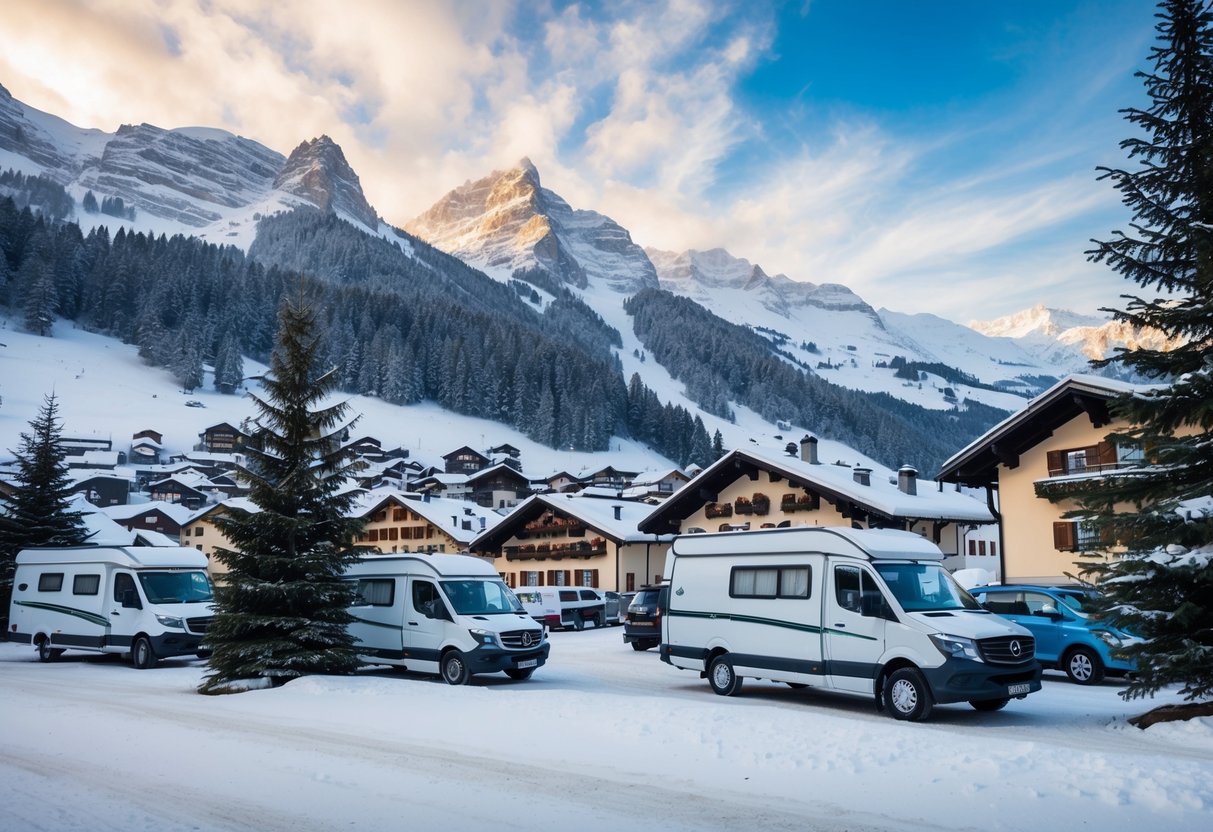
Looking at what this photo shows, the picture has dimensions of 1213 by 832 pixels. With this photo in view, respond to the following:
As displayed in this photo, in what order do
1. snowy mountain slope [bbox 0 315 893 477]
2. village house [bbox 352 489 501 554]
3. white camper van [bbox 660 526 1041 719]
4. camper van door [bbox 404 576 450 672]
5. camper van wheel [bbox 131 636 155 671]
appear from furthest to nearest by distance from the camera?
snowy mountain slope [bbox 0 315 893 477], village house [bbox 352 489 501 554], camper van wheel [bbox 131 636 155 671], camper van door [bbox 404 576 450 672], white camper van [bbox 660 526 1041 719]

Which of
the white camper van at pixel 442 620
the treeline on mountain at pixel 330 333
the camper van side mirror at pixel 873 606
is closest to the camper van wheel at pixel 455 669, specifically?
the white camper van at pixel 442 620

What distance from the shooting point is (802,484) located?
119ft

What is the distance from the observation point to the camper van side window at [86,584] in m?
23.6

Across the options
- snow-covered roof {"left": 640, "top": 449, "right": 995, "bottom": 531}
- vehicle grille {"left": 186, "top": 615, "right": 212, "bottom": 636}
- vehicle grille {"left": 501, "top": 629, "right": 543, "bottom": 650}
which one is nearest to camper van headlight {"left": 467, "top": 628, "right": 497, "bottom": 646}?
vehicle grille {"left": 501, "top": 629, "right": 543, "bottom": 650}

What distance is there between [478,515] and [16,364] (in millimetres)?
80692

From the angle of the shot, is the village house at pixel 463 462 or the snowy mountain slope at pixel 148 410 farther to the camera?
the village house at pixel 463 462

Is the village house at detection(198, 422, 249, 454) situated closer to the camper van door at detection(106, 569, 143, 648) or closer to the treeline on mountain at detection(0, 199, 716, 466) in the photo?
the treeline on mountain at detection(0, 199, 716, 466)

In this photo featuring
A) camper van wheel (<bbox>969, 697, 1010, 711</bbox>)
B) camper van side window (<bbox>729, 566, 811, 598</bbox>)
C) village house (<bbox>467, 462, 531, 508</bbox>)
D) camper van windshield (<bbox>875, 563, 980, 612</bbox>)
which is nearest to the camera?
camper van wheel (<bbox>969, 697, 1010, 711</bbox>)

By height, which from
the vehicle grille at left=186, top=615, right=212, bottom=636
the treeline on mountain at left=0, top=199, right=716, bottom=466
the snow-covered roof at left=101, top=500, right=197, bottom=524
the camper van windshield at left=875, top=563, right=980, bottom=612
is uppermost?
the treeline on mountain at left=0, top=199, right=716, bottom=466

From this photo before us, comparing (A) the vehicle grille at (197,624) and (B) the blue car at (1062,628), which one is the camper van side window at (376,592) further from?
(B) the blue car at (1062,628)

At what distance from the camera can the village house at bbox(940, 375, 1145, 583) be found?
1053 inches

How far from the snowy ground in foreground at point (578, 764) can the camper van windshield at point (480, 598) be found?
260 cm

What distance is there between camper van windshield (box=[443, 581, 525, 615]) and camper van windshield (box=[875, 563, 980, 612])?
8.06m

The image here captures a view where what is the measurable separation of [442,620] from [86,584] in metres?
12.6
